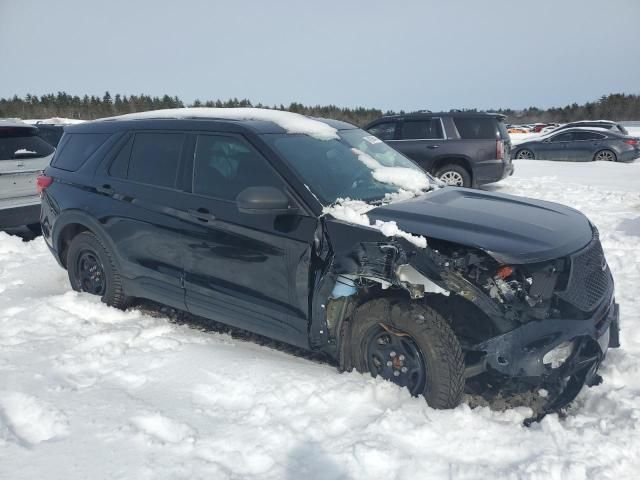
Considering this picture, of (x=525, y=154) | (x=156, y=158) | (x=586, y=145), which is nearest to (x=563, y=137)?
(x=586, y=145)

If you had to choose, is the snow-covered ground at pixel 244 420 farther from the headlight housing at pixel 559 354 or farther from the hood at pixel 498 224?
the hood at pixel 498 224

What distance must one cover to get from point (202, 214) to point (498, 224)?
80.4 inches

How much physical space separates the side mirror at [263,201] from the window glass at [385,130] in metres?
8.92

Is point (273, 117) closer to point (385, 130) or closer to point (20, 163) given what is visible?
point (20, 163)

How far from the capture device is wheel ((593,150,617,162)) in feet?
55.5

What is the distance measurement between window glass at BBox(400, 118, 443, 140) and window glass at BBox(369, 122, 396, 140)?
268mm

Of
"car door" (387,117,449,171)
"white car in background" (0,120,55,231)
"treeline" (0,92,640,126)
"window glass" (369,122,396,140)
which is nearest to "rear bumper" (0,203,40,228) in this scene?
"white car in background" (0,120,55,231)

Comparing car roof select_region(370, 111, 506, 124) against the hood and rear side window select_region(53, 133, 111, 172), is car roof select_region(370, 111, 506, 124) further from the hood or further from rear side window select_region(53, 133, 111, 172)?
rear side window select_region(53, 133, 111, 172)

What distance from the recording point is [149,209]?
418cm

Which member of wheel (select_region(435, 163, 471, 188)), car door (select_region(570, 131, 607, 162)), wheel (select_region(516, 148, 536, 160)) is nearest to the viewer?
wheel (select_region(435, 163, 471, 188))

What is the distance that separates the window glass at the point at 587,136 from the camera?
1716cm

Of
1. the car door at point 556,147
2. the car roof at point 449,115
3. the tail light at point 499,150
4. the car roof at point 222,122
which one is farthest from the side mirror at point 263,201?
the car door at point 556,147

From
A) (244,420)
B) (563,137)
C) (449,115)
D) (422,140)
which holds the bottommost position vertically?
(244,420)

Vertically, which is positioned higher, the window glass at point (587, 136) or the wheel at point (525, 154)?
the window glass at point (587, 136)
